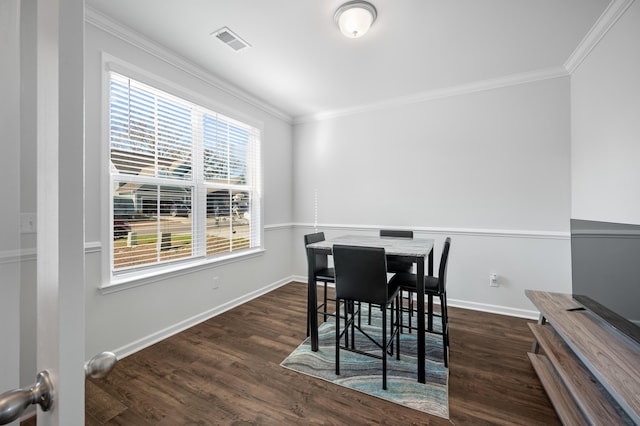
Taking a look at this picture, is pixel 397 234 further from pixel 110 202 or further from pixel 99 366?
pixel 99 366

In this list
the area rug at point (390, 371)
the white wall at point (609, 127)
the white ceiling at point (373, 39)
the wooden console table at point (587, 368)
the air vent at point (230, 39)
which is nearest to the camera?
the wooden console table at point (587, 368)

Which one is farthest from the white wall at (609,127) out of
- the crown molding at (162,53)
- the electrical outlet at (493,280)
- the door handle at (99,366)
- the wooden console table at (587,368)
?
the crown molding at (162,53)

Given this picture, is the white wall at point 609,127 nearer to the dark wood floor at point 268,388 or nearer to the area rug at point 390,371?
the dark wood floor at point 268,388

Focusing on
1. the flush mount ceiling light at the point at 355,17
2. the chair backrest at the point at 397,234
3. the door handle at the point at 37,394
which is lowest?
the door handle at the point at 37,394

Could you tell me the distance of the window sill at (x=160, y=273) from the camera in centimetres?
212

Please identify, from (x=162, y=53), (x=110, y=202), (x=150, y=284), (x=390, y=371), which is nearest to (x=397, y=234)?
(x=390, y=371)

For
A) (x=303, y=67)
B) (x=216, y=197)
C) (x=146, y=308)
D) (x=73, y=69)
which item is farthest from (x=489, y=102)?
(x=146, y=308)

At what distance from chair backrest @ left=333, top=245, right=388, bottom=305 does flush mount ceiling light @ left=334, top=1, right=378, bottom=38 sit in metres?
1.69

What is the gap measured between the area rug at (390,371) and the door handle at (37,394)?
5.66ft

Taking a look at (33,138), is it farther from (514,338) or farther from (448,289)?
(448,289)

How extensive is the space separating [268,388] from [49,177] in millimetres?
1880

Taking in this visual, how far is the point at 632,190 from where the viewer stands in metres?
1.86

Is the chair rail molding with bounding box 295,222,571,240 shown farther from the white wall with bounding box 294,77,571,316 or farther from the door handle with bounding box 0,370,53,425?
the door handle with bounding box 0,370,53,425

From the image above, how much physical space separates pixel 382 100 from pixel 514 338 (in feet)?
10.3
